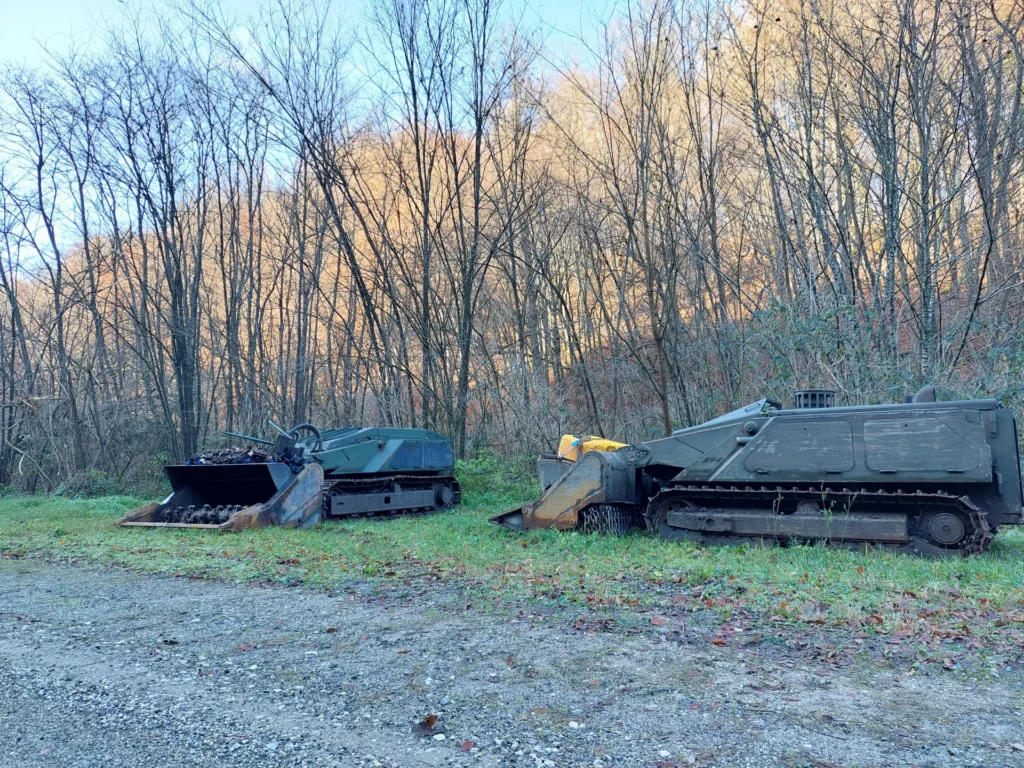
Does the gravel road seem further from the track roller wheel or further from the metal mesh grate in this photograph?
the metal mesh grate

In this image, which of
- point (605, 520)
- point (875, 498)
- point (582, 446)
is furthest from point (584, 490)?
point (875, 498)

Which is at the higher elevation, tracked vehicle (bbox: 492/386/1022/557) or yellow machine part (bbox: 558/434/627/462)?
yellow machine part (bbox: 558/434/627/462)

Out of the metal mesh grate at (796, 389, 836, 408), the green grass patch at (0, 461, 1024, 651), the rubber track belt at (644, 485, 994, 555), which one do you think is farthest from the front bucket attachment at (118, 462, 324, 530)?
the metal mesh grate at (796, 389, 836, 408)

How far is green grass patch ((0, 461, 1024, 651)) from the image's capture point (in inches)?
207

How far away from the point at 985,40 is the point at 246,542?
1270 cm

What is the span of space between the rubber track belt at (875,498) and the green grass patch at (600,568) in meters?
0.28

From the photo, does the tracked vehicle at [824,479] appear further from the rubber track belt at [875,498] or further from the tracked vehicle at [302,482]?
the tracked vehicle at [302,482]

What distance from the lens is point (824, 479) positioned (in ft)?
27.2

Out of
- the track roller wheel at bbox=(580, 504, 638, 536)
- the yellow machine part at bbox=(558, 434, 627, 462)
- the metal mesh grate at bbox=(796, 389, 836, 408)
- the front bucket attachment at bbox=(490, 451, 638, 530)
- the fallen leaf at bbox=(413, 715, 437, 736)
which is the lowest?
the fallen leaf at bbox=(413, 715, 437, 736)

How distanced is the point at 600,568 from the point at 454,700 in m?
3.47


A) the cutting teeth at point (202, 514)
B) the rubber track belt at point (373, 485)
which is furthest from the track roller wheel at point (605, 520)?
the cutting teeth at point (202, 514)

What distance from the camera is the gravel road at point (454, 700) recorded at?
314 centimetres

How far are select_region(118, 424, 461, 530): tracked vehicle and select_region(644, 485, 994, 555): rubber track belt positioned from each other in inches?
201

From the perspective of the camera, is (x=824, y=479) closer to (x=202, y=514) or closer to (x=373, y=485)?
(x=373, y=485)
